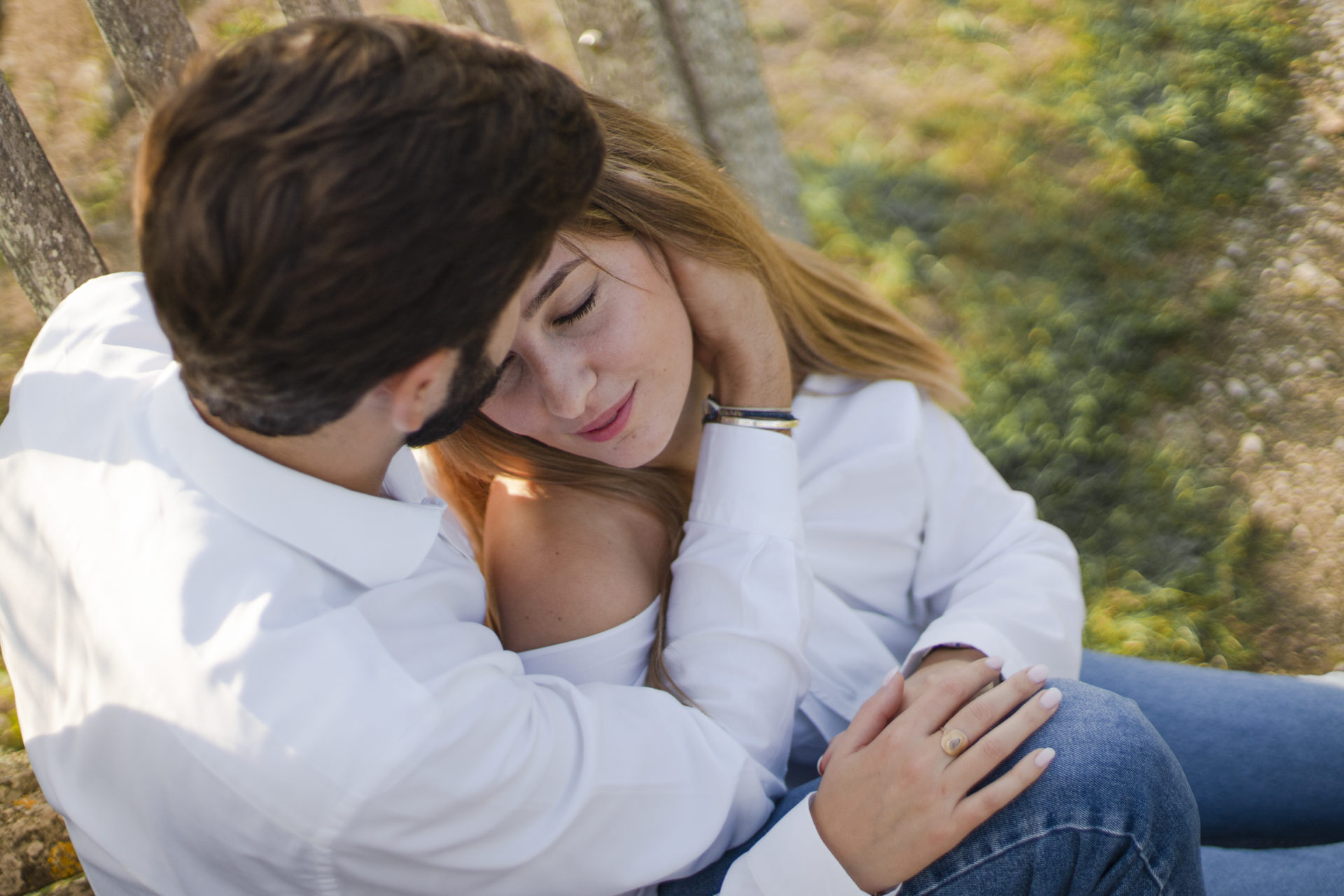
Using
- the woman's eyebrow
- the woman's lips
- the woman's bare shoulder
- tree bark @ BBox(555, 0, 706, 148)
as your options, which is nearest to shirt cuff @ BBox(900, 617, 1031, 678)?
the woman's bare shoulder

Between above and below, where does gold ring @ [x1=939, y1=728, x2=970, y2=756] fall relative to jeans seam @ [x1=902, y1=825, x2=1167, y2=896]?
above

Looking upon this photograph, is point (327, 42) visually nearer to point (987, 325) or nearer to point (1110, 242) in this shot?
point (987, 325)

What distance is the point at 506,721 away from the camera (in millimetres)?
1468

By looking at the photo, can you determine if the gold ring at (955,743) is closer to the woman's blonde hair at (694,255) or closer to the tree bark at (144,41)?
the woman's blonde hair at (694,255)

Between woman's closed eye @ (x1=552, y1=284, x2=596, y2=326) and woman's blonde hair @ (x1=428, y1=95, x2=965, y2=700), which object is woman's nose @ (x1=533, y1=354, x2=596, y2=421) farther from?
woman's blonde hair @ (x1=428, y1=95, x2=965, y2=700)

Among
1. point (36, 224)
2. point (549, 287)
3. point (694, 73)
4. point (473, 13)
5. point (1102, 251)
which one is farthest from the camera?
point (1102, 251)

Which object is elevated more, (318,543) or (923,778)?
(318,543)

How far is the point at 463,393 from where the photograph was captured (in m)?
1.48

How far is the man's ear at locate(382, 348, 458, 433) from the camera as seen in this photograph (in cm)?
138

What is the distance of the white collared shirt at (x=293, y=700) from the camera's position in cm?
132

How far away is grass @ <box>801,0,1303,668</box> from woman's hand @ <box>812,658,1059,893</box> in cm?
173

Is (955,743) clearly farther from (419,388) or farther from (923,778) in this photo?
(419,388)

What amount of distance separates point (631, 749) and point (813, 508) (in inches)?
37.8

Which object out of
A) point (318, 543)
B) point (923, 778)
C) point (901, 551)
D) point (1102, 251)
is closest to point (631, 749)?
point (923, 778)
